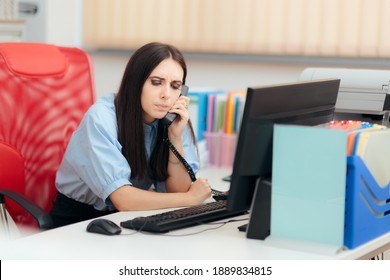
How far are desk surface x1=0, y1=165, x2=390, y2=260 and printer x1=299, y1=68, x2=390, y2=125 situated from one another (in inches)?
20.9

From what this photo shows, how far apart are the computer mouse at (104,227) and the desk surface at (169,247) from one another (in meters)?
0.01

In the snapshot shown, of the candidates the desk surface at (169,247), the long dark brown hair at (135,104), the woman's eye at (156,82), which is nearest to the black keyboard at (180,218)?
the desk surface at (169,247)

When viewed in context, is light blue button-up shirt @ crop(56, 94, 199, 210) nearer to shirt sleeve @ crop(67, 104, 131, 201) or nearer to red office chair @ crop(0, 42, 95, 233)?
shirt sleeve @ crop(67, 104, 131, 201)

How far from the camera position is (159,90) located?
2.08 metres

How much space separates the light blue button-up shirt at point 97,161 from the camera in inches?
76.0

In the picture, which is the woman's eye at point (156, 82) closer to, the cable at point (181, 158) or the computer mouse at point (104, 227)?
the cable at point (181, 158)

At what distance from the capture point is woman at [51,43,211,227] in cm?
193

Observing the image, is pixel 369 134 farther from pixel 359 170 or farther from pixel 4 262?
pixel 4 262

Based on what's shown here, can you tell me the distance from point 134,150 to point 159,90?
19 centimetres

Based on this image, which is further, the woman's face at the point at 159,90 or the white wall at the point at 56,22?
the white wall at the point at 56,22

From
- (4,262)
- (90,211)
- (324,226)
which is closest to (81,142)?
(90,211)

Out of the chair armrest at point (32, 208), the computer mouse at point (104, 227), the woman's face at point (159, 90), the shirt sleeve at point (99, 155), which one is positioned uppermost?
the woman's face at point (159, 90)

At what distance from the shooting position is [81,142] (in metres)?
2.04

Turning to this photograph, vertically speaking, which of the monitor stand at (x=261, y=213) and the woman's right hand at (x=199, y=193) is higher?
the monitor stand at (x=261, y=213)
